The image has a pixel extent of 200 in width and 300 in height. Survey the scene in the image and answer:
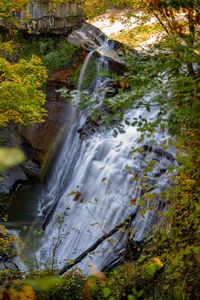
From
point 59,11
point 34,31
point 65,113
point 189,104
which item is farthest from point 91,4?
point 189,104

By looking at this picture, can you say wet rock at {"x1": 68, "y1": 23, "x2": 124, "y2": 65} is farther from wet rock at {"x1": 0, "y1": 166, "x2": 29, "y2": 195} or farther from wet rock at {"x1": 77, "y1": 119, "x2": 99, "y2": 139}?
wet rock at {"x1": 0, "y1": 166, "x2": 29, "y2": 195}

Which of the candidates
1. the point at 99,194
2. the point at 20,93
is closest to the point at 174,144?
the point at 20,93

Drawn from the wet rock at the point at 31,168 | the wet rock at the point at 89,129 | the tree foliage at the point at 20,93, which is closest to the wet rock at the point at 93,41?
the wet rock at the point at 89,129

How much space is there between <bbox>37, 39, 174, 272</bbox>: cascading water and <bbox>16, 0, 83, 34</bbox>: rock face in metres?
5.01

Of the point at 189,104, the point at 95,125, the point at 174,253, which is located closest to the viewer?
the point at 189,104

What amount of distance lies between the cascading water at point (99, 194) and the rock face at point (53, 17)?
5008 mm

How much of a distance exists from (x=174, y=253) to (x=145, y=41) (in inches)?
353

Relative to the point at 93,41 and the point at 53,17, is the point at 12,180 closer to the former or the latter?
the point at 93,41

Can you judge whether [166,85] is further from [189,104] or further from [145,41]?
[145,41]

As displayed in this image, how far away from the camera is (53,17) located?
18.1m

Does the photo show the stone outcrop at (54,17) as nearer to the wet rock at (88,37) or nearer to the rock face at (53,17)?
the rock face at (53,17)

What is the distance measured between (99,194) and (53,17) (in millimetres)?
10110

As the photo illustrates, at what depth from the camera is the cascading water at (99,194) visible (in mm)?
8641

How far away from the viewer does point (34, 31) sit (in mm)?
18469
